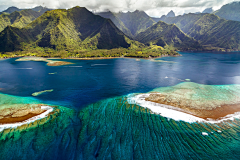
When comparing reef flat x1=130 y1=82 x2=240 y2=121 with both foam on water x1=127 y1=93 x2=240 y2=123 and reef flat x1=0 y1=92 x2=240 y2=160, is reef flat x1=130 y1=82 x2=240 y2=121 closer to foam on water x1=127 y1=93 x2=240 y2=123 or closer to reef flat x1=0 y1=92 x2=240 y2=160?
foam on water x1=127 y1=93 x2=240 y2=123

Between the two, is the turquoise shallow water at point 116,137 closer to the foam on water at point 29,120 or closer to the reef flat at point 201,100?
the foam on water at point 29,120

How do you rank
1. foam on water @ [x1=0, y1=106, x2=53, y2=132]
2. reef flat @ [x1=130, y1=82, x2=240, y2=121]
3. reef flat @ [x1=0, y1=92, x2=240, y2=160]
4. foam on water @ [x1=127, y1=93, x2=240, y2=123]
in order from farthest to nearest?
reef flat @ [x1=130, y1=82, x2=240, y2=121]
foam on water @ [x1=127, y1=93, x2=240, y2=123]
foam on water @ [x1=0, y1=106, x2=53, y2=132]
reef flat @ [x1=0, y1=92, x2=240, y2=160]

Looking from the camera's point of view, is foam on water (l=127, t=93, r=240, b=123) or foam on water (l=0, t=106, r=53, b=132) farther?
foam on water (l=127, t=93, r=240, b=123)

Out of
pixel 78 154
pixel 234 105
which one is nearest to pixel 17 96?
pixel 78 154

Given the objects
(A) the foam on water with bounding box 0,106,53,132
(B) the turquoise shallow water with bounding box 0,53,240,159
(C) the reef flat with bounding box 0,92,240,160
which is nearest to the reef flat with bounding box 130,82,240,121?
(B) the turquoise shallow water with bounding box 0,53,240,159

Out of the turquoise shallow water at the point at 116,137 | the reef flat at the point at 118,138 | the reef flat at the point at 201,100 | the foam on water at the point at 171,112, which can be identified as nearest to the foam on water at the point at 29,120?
the reef flat at the point at 118,138

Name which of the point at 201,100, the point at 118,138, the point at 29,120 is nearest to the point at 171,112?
the point at 201,100

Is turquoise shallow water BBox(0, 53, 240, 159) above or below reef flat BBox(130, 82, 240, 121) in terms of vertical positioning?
below

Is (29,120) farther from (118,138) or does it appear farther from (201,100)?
(201,100)

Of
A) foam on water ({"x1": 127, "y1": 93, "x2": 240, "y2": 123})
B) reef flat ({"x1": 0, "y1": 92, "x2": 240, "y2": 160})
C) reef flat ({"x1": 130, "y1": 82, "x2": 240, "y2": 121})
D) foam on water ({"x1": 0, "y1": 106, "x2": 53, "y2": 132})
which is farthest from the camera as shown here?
reef flat ({"x1": 130, "y1": 82, "x2": 240, "y2": 121})
